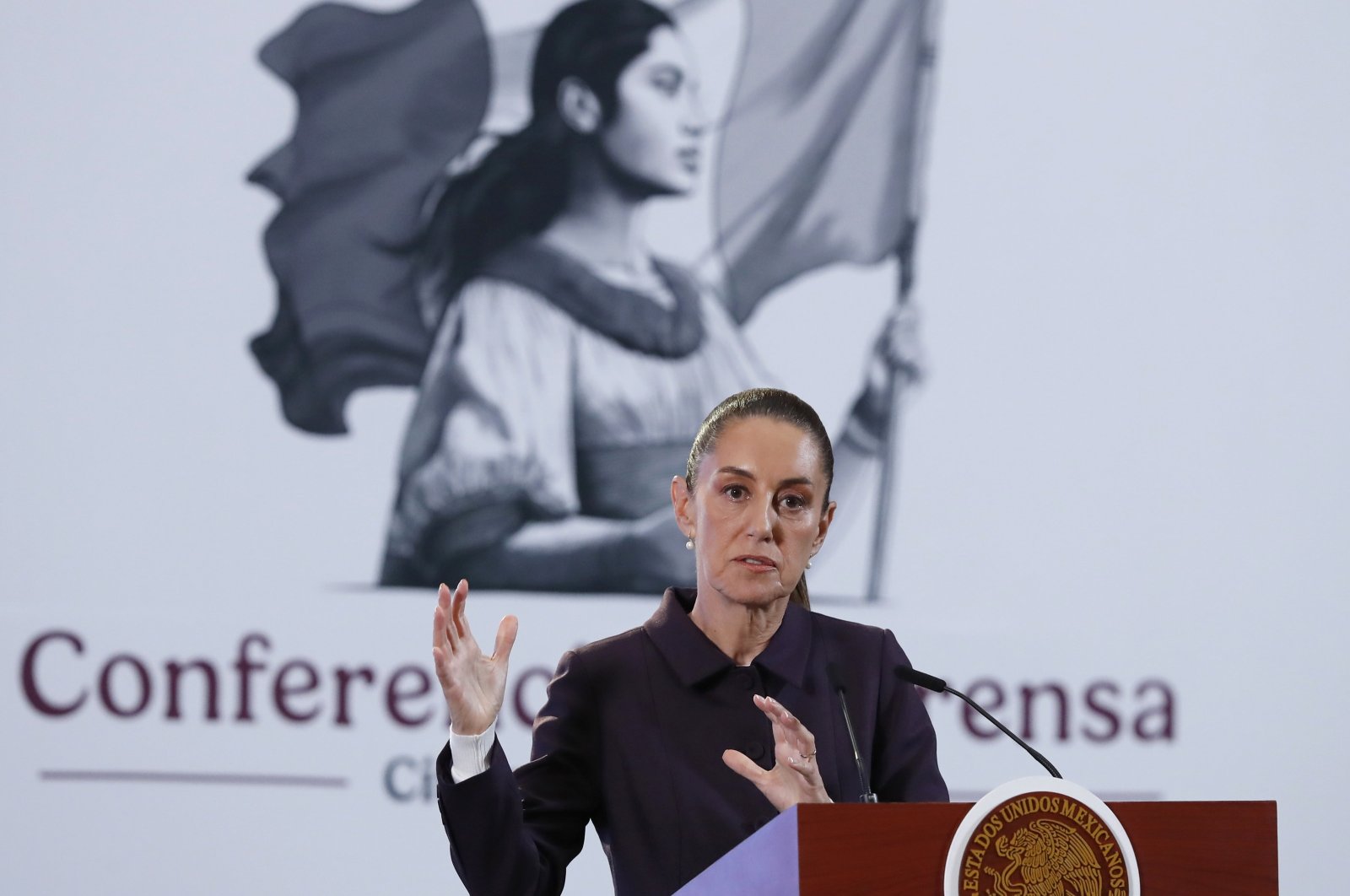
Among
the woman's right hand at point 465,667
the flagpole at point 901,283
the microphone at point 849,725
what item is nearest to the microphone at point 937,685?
the microphone at point 849,725

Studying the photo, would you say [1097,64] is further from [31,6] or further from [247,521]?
[31,6]

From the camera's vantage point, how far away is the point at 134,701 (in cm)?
338

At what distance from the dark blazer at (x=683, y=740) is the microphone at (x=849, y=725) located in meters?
0.01

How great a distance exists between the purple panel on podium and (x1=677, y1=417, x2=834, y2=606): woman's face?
1.77 ft

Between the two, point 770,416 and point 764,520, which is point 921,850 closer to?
point 764,520

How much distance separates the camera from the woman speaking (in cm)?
198

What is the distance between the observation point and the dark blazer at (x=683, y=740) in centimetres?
197

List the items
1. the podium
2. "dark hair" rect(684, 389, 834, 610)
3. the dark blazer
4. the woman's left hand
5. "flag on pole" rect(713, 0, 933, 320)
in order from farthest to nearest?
"flag on pole" rect(713, 0, 933, 320) < "dark hair" rect(684, 389, 834, 610) < the dark blazer < the woman's left hand < the podium

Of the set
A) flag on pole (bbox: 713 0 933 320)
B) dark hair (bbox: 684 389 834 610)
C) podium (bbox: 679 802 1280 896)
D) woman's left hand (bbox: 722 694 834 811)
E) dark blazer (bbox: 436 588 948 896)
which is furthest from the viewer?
flag on pole (bbox: 713 0 933 320)

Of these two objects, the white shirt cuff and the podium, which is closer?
the podium

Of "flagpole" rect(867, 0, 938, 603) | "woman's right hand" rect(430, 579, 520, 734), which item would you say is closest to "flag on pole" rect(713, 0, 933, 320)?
"flagpole" rect(867, 0, 938, 603)

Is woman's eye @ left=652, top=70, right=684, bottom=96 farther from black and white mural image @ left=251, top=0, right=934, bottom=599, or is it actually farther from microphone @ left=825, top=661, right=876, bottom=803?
microphone @ left=825, top=661, right=876, bottom=803

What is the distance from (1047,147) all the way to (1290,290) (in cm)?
65

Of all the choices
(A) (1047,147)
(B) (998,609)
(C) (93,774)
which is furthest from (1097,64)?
(C) (93,774)
